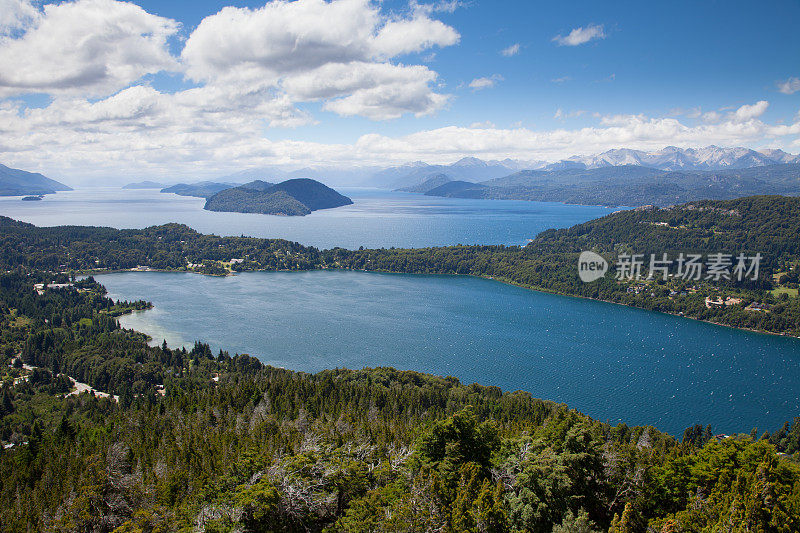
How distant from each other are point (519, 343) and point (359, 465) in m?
55.7

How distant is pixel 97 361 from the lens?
205ft

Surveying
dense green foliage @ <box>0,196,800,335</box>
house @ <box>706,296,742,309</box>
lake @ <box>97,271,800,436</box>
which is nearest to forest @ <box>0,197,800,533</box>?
house @ <box>706,296,742,309</box>

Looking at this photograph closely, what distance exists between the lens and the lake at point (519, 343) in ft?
187

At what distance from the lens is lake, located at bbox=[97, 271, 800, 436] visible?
187 feet

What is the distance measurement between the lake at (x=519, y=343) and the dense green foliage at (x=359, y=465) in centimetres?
869

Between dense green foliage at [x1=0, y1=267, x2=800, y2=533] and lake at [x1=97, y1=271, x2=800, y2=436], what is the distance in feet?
28.5

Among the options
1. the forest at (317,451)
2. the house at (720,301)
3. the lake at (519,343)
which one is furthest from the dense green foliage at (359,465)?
the house at (720,301)

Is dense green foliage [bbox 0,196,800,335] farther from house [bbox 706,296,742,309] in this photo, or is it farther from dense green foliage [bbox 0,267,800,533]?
dense green foliage [bbox 0,267,800,533]

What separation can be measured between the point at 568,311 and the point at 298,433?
74000 mm

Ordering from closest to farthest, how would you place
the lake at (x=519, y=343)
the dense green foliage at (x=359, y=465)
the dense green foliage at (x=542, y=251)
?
1. the dense green foliage at (x=359, y=465)
2. the lake at (x=519, y=343)
3. the dense green foliage at (x=542, y=251)

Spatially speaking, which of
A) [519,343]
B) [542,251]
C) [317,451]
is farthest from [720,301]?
[317,451]

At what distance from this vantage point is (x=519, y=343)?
74.6 m

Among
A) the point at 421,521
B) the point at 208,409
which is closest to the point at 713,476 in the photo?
the point at 421,521

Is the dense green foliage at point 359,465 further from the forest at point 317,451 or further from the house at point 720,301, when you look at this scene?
the house at point 720,301
